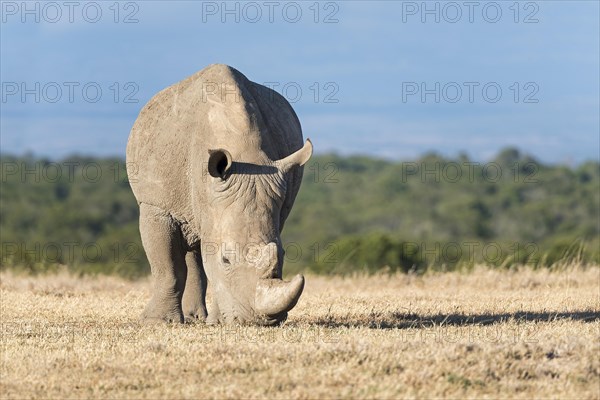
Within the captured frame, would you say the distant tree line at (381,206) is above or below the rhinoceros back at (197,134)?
below

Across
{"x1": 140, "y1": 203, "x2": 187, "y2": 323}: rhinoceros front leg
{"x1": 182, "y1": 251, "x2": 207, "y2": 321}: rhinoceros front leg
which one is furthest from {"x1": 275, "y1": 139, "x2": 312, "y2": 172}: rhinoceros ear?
{"x1": 182, "y1": 251, "x2": 207, "y2": 321}: rhinoceros front leg

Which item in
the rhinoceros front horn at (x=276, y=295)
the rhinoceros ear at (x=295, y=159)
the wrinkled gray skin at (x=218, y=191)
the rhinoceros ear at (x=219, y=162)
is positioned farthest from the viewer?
the rhinoceros ear at (x=295, y=159)

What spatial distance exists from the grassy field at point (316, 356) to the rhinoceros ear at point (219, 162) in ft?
4.34

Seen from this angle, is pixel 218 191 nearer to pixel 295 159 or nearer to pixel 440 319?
pixel 295 159

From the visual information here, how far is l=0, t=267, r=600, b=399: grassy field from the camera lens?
750cm

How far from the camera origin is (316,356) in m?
8.06

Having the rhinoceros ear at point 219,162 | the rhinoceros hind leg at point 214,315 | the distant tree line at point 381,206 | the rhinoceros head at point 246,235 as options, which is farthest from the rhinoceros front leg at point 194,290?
the distant tree line at point 381,206

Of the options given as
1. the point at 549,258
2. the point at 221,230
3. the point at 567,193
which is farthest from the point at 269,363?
the point at 567,193

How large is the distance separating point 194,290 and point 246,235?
8.54 ft

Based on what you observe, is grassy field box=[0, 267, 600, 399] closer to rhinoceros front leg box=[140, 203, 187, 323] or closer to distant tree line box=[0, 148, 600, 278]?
rhinoceros front leg box=[140, 203, 187, 323]

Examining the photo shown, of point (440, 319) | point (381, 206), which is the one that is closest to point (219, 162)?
point (440, 319)

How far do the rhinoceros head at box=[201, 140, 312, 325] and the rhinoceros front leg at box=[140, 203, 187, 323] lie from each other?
36.7 inches

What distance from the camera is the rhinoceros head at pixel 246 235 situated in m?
9.67

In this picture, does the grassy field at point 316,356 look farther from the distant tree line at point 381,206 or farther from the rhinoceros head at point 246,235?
the distant tree line at point 381,206
